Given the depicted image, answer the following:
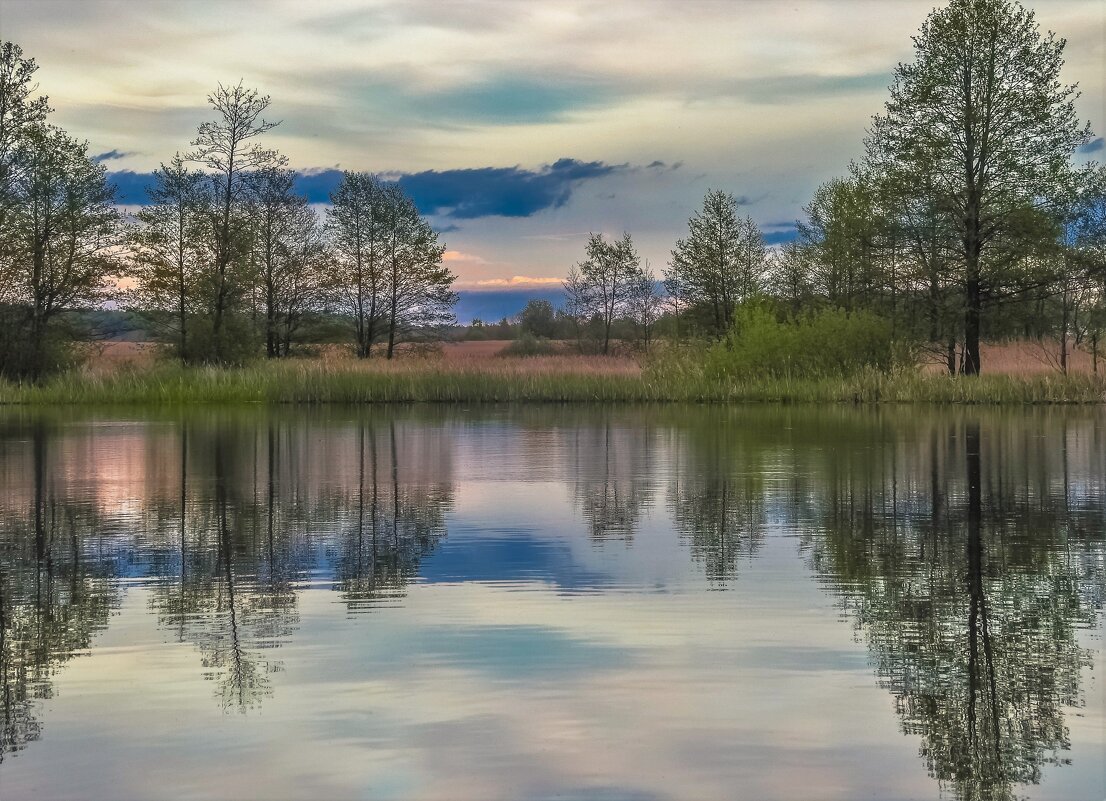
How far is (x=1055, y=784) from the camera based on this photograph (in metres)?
4.32

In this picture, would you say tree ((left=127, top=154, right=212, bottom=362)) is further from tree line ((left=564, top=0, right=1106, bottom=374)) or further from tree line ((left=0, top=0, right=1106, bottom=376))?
tree line ((left=564, top=0, right=1106, bottom=374))

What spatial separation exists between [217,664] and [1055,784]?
3667 mm

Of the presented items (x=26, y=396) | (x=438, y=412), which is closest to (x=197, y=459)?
(x=438, y=412)

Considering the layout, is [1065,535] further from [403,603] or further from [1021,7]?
[1021,7]

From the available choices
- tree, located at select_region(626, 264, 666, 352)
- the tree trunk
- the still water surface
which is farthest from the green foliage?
the still water surface

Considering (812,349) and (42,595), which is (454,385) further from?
(42,595)

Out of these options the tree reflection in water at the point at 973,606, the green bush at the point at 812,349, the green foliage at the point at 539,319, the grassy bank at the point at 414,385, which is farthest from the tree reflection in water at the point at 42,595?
the green foliage at the point at 539,319

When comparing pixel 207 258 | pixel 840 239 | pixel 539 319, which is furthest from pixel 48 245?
pixel 539 319

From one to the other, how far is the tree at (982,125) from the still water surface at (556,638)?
2888 cm

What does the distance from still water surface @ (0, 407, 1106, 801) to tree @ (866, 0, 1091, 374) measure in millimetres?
28876

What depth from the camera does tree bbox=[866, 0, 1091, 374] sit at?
4003cm

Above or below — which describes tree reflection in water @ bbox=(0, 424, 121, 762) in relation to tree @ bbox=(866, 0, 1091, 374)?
below

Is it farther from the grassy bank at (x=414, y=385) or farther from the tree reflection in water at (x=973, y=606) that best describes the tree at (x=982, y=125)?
the tree reflection in water at (x=973, y=606)

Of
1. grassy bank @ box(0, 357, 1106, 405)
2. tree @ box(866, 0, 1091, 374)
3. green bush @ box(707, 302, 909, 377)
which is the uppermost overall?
tree @ box(866, 0, 1091, 374)
